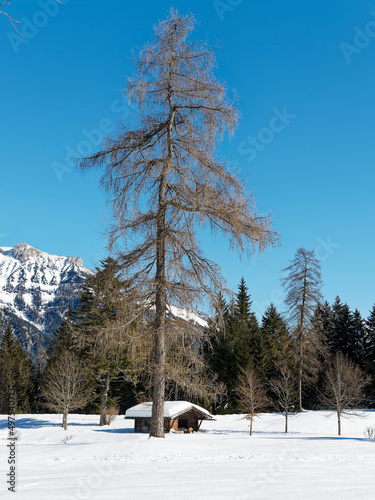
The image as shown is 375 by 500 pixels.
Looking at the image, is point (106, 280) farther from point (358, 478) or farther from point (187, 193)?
point (358, 478)

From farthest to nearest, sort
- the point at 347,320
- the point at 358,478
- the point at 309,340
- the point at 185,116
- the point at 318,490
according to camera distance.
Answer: the point at 347,320
the point at 309,340
the point at 185,116
the point at 358,478
the point at 318,490

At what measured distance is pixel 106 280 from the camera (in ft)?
36.3

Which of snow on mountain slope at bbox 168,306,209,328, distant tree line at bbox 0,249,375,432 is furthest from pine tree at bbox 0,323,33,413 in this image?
snow on mountain slope at bbox 168,306,209,328

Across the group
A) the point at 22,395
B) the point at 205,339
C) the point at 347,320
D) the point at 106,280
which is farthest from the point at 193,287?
the point at 22,395

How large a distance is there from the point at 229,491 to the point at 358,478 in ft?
6.92

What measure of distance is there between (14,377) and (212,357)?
25.2 m

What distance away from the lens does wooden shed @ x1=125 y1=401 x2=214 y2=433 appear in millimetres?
27328

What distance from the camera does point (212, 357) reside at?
37906mm

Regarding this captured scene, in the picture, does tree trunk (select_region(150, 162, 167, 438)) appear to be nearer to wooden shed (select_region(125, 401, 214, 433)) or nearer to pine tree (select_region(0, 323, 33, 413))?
wooden shed (select_region(125, 401, 214, 433))

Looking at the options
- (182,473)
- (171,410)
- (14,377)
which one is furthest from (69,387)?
(182,473)

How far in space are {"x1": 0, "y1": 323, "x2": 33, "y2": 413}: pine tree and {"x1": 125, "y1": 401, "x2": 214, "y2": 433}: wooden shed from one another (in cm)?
2125

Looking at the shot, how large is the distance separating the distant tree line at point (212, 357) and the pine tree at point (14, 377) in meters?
0.15

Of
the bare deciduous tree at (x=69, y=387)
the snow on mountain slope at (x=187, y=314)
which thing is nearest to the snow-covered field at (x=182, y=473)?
the snow on mountain slope at (x=187, y=314)

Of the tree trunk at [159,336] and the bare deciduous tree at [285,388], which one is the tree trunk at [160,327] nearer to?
the tree trunk at [159,336]
